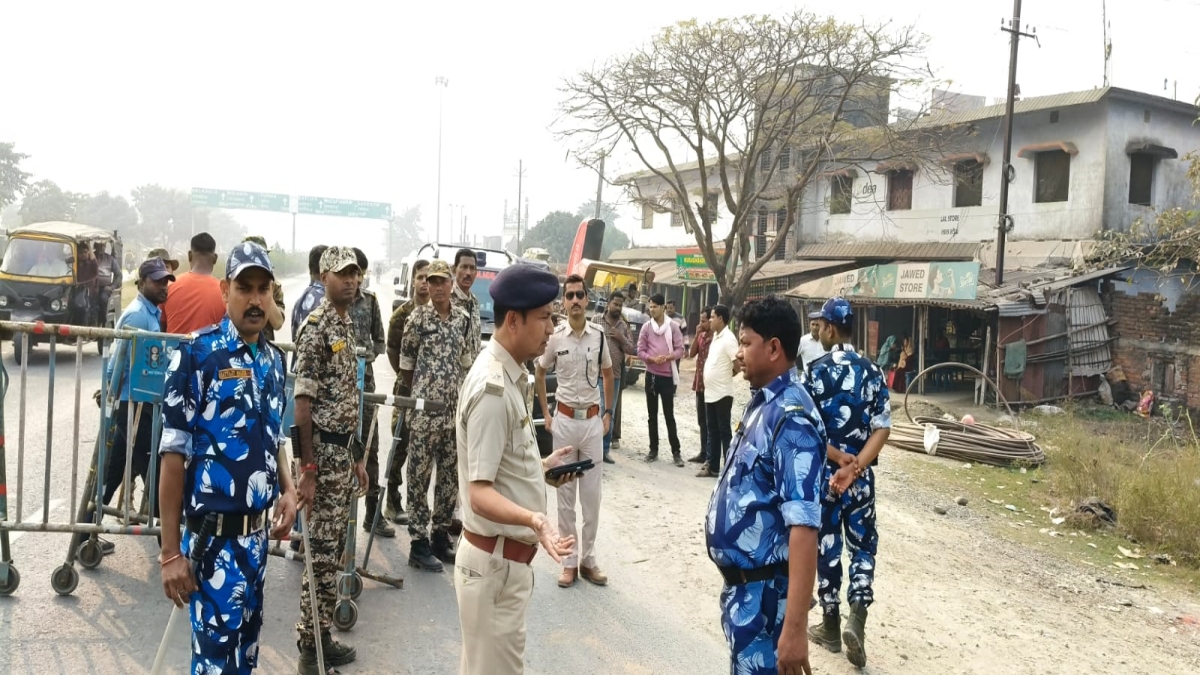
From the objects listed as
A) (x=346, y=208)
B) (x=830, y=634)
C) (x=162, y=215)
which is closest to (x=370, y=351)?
(x=830, y=634)

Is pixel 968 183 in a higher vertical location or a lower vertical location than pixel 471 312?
higher

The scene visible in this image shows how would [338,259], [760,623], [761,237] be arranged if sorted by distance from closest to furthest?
[760,623], [338,259], [761,237]

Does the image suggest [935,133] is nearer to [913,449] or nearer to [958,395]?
[958,395]

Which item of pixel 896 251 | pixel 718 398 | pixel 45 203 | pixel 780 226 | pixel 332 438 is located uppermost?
pixel 45 203

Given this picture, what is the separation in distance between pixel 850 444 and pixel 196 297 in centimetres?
467

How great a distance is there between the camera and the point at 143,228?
88.6 m

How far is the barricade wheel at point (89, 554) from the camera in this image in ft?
16.5

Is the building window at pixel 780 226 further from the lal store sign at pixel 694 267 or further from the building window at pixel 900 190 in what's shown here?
the lal store sign at pixel 694 267

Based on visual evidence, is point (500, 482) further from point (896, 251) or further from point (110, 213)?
point (110, 213)

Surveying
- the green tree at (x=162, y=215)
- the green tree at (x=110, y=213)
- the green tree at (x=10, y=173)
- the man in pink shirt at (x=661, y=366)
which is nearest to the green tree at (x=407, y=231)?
the green tree at (x=162, y=215)

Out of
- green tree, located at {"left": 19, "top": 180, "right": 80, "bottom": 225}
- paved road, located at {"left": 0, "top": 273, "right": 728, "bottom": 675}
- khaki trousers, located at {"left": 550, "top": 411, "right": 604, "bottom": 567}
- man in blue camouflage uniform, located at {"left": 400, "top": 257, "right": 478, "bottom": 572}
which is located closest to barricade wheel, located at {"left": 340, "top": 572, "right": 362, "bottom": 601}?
paved road, located at {"left": 0, "top": 273, "right": 728, "bottom": 675}

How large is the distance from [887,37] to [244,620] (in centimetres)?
2034

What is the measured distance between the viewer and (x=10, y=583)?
4621 mm

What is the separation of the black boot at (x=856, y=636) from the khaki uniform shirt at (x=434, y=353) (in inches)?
109
